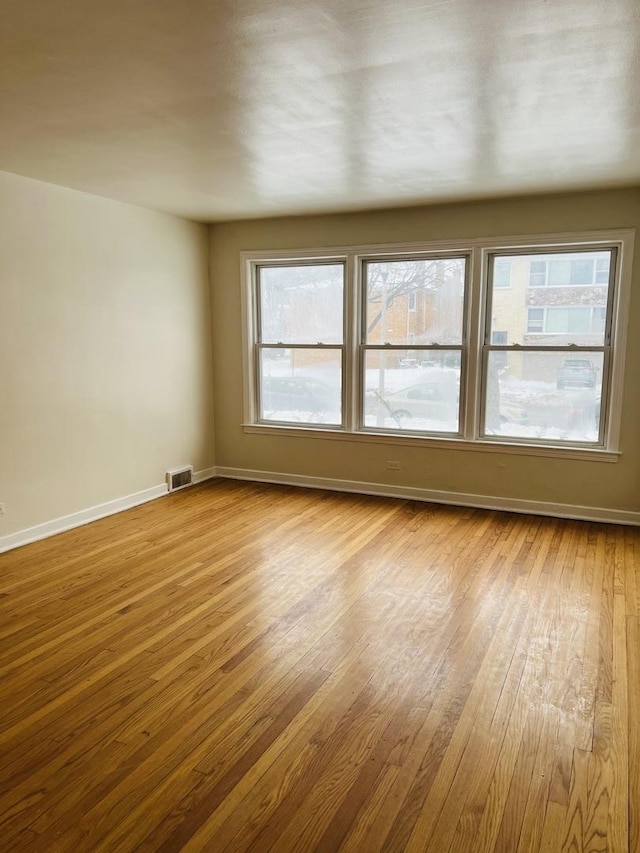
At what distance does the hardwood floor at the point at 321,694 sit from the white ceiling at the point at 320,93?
255 cm

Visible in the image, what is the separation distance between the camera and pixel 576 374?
4801 mm

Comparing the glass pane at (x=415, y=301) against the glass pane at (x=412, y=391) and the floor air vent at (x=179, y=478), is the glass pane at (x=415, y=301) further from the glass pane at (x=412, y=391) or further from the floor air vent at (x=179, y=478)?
the floor air vent at (x=179, y=478)

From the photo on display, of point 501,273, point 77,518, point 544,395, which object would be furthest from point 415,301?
point 77,518

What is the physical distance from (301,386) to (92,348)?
6.71 ft

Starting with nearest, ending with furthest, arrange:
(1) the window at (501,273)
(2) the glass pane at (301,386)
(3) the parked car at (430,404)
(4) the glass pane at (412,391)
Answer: (1) the window at (501,273), (3) the parked car at (430,404), (4) the glass pane at (412,391), (2) the glass pane at (301,386)

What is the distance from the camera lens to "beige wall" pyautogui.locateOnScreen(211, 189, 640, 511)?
459 cm

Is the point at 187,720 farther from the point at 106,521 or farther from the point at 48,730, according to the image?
the point at 106,521

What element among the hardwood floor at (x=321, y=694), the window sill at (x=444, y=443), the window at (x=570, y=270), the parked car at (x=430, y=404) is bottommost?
the hardwood floor at (x=321, y=694)

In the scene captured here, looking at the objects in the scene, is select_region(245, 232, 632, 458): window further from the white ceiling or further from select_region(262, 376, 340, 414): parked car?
the white ceiling

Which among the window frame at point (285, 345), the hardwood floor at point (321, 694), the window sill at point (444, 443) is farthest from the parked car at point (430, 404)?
the hardwood floor at point (321, 694)

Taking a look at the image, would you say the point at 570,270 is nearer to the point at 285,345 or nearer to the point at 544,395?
the point at 544,395

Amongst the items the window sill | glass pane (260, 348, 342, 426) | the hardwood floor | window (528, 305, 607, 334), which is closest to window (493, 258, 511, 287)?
window (528, 305, 607, 334)

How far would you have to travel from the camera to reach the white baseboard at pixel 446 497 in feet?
15.7

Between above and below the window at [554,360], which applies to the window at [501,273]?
above
